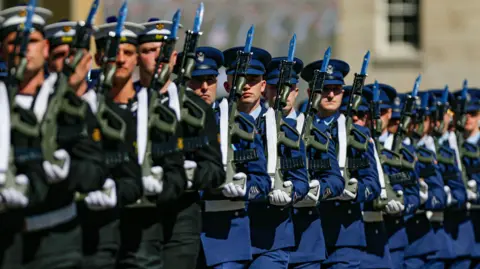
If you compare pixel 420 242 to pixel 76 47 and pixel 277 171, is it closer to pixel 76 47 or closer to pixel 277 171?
pixel 277 171

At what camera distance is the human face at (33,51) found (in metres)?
9.08

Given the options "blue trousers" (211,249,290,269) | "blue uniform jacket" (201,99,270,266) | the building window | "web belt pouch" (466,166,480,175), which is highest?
the building window

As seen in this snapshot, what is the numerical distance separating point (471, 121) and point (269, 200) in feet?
22.0

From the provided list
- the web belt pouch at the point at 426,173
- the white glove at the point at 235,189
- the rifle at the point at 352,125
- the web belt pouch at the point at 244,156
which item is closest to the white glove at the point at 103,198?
the white glove at the point at 235,189

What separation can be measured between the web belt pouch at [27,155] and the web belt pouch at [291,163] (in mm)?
3833

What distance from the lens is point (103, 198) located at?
9.20 meters

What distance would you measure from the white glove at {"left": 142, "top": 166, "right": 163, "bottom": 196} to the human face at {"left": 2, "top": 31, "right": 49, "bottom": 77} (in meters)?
1.06

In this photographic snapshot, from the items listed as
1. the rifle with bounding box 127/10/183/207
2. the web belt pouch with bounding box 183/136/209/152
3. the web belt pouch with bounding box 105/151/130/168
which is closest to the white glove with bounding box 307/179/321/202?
the web belt pouch with bounding box 183/136/209/152

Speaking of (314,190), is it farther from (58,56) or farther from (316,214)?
(58,56)

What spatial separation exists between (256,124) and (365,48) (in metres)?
19.3

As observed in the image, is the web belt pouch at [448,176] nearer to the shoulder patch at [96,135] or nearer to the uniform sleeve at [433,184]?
the uniform sleeve at [433,184]

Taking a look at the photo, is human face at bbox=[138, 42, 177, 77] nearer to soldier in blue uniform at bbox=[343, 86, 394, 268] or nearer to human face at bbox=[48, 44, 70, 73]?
human face at bbox=[48, 44, 70, 73]

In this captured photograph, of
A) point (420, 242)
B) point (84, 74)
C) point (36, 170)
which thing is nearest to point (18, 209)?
point (36, 170)

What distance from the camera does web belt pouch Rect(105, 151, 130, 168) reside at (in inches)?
381
